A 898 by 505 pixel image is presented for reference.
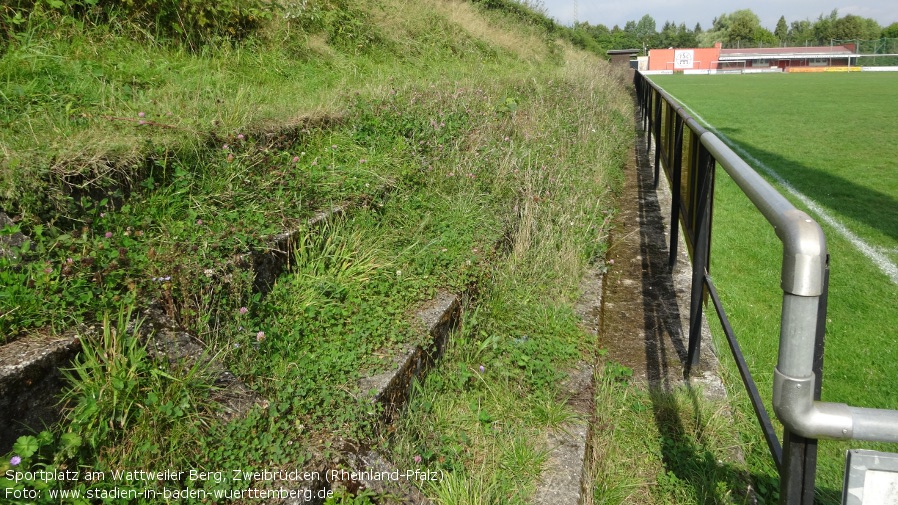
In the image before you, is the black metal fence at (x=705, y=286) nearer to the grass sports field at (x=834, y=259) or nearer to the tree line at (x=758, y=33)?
the grass sports field at (x=834, y=259)

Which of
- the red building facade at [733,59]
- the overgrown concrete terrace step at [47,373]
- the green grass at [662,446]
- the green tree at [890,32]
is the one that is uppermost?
the green tree at [890,32]

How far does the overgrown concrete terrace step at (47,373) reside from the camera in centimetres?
193

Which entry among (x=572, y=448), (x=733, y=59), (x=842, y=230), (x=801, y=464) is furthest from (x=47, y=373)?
(x=733, y=59)

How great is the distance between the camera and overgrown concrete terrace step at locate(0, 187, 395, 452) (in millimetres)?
1935

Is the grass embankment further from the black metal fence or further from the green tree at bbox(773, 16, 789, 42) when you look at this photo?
the green tree at bbox(773, 16, 789, 42)

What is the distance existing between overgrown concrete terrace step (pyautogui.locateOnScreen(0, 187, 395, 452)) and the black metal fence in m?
1.80

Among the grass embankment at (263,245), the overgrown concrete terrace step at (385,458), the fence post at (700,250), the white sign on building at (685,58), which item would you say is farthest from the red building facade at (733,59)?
the overgrown concrete terrace step at (385,458)

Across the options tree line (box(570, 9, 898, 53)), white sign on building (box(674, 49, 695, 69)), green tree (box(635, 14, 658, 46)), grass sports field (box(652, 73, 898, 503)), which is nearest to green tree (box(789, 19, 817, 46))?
tree line (box(570, 9, 898, 53))

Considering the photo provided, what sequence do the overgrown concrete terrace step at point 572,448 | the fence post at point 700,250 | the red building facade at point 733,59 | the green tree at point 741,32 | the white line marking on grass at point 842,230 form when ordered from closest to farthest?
the overgrown concrete terrace step at point 572,448
the fence post at point 700,250
the white line marking on grass at point 842,230
the red building facade at point 733,59
the green tree at point 741,32

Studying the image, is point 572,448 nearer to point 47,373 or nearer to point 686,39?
point 47,373

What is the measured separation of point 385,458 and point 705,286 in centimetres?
201

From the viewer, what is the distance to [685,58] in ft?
283

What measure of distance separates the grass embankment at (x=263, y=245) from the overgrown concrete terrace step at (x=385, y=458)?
6 cm

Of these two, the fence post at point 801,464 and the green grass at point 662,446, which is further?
the green grass at point 662,446
